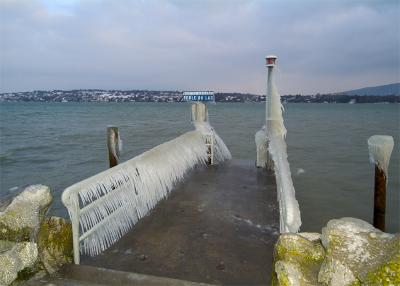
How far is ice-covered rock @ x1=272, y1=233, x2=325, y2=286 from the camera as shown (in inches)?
92.3

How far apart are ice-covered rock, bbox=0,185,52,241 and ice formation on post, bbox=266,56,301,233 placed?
2.86 m

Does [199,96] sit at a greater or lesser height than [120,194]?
greater

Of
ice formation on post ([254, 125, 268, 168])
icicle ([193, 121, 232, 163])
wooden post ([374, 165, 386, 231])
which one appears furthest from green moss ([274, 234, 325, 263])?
icicle ([193, 121, 232, 163])

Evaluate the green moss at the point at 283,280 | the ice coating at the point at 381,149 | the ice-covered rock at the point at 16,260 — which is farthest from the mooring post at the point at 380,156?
the ice-covered rock at the point at 16,260

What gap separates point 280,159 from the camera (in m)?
5.81

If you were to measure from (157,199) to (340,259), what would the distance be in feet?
15.2

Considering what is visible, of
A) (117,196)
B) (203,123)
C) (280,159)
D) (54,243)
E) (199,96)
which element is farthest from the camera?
(203,123)

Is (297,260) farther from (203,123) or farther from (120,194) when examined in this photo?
(203,123)

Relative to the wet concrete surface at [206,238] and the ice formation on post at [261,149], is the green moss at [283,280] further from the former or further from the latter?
the ice formation on post at [261,149]

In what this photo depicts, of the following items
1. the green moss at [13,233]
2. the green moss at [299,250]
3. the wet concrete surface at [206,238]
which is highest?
the green moss at [299,250]

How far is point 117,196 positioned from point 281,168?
2.69 meters

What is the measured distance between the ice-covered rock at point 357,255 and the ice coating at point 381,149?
453 centimetres

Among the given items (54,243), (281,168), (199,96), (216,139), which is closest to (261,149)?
(216,139)

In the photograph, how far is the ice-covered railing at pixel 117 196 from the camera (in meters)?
4.11
